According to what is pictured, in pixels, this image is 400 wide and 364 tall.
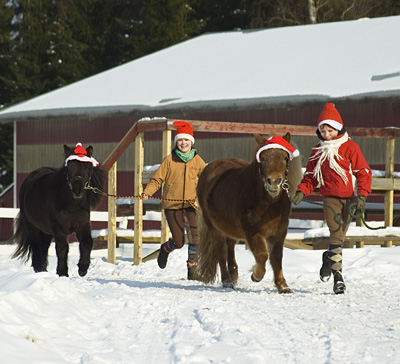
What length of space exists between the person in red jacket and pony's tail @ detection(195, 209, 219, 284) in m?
1.35

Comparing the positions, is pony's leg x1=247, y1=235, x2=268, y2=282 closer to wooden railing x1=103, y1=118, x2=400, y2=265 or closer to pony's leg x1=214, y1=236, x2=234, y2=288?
pony's leg x1=214, y1=236, x2=234, y2=288

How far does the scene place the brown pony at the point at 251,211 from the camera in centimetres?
762

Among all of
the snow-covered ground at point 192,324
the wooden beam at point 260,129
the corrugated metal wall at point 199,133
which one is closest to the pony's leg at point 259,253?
the snow-covered ground at point 192,324

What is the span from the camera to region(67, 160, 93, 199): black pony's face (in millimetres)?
9203

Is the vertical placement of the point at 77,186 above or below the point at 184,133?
below

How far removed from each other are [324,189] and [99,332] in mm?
3120

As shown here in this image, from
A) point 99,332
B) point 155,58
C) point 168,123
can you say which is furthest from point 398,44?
point 99,332

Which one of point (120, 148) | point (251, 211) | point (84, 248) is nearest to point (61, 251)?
point (84, 248)

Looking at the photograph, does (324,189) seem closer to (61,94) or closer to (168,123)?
(168,123)

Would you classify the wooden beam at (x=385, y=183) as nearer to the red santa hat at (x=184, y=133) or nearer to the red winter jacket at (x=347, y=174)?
the red santa hat at (x=184, y=133)

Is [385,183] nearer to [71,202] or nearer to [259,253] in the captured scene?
[71,202]

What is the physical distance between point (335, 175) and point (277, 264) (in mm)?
1022

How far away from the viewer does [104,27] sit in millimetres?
41031

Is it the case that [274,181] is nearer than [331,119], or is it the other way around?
[274,181]
